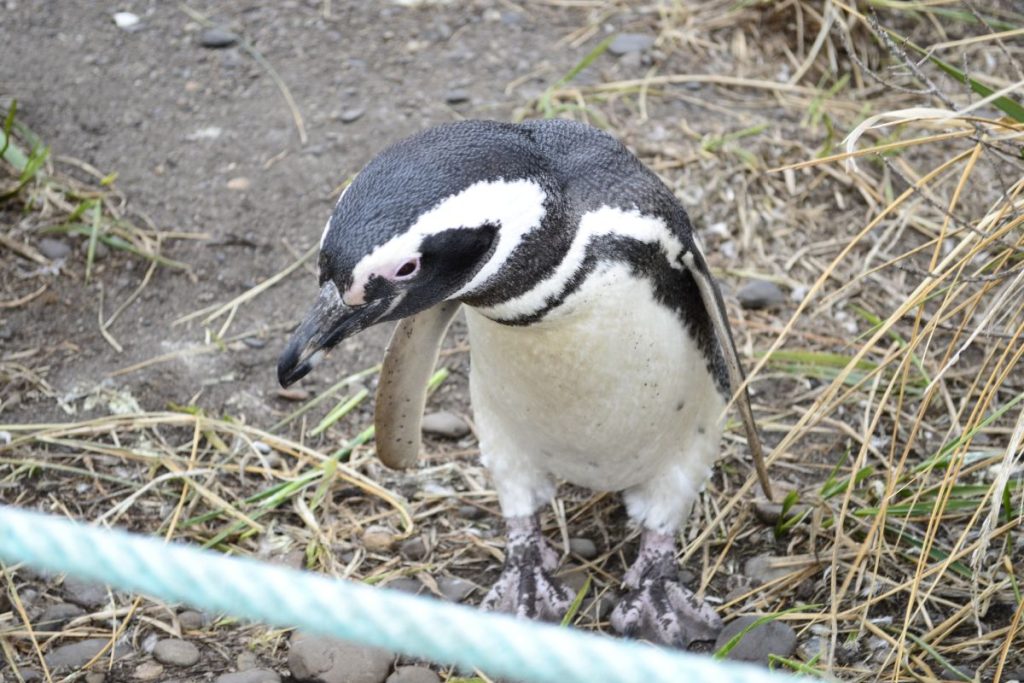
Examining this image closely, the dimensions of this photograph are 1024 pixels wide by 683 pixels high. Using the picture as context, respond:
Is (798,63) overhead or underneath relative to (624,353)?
underneath

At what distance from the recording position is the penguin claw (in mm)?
2279

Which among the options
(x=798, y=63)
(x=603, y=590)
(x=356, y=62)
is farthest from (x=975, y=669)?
(x=356, y=62)

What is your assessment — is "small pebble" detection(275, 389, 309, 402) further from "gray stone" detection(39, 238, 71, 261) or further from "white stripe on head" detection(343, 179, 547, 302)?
"white stripe on head" detection(343, 179, 547, 302)

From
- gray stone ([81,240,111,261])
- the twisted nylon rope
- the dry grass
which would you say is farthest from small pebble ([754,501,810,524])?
gray stone ([81,240,111,261])

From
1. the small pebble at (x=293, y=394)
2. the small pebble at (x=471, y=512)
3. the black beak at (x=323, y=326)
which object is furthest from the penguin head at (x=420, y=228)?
the small pebble at (x=293, y=394)

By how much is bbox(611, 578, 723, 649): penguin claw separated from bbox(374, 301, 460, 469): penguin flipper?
514mm

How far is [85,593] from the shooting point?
7.44 feet

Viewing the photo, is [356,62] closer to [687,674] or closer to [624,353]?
[624,353]

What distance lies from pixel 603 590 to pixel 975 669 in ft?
2.41

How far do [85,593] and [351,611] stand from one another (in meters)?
1.56

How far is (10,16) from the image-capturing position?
392cm

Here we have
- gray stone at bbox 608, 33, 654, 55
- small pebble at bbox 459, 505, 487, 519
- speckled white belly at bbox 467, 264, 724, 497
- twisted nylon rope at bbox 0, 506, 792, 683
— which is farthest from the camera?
gray stone at bbox 608, 33, 654, 55

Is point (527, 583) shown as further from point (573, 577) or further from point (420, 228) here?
point (420, 228)

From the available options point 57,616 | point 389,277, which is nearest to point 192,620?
point 57,616
